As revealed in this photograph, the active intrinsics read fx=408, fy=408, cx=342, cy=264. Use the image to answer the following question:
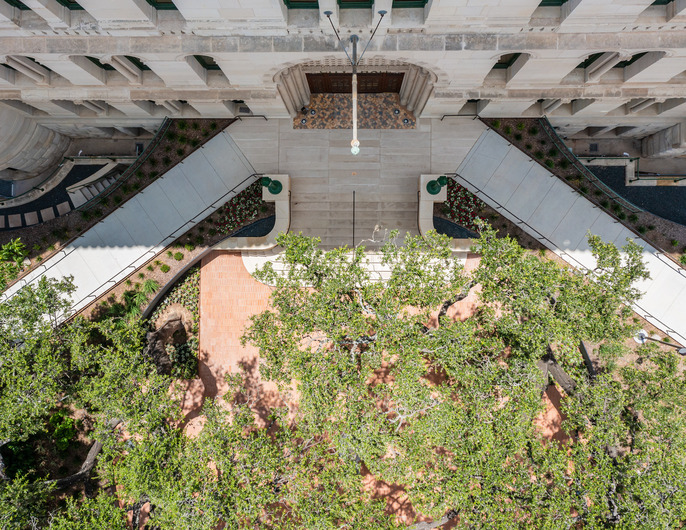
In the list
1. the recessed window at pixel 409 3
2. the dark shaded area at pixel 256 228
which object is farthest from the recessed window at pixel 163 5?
the dark shaded area at pixel 256 228

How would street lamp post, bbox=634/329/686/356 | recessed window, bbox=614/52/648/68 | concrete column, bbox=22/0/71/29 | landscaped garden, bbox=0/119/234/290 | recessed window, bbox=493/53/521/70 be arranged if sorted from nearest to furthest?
concrete column, bbox=22/0/71/29 → recessed window, bbox=614/52/648/68 → recessed window, bbox=493/53/521/70 → street lamp post, bbox=634/329/686/356 → landscaped garden, bbox=0/119/234/290

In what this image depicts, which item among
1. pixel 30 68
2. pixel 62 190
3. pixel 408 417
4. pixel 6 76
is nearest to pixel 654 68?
pixel 408 417

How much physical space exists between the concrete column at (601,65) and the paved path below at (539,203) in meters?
6.65

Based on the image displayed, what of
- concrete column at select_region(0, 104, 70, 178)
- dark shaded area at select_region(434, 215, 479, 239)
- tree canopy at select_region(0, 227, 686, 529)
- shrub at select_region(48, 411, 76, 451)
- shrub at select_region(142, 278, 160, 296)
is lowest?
shrub at select_region(48, 411, 76, 451)

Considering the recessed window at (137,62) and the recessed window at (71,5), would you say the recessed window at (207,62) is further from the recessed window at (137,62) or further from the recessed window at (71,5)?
the recessed window at (71,5)

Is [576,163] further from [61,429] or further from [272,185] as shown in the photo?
[61,429]

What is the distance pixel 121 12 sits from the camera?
16984 millimetres

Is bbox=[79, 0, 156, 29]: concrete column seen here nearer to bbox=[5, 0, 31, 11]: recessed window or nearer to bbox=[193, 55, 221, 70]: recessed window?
bbox=[5, 0, 31, 11]: recessed window

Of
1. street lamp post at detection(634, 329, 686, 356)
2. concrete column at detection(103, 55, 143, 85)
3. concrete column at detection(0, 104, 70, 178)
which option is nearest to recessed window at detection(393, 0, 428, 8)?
concrete column at detection(103, 55, 143, 85)

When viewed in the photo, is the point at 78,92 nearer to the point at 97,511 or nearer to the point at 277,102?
the point at 277,102

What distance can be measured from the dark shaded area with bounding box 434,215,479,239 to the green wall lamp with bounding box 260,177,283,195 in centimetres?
1088

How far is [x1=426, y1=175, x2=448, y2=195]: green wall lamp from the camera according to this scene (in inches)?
1044

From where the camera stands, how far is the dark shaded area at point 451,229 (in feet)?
92.9

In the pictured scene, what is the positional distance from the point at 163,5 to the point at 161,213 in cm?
1403
